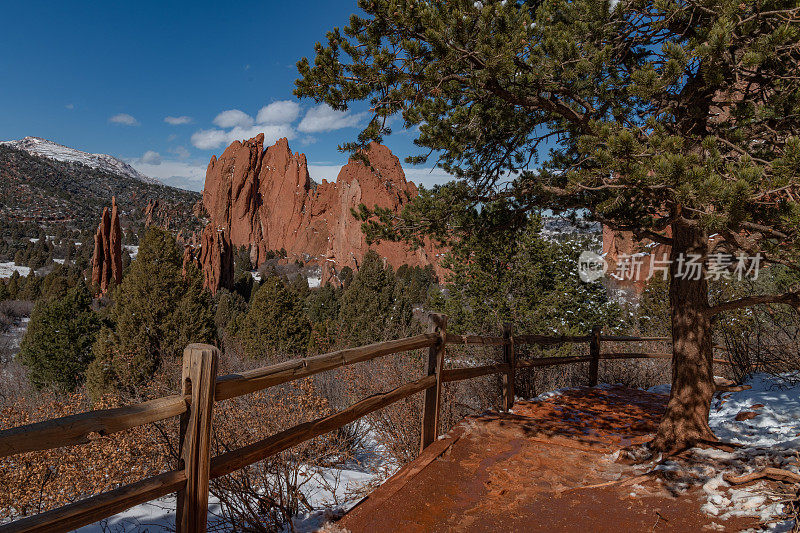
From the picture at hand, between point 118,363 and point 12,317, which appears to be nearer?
point 118,363

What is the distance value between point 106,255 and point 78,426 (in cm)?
7148

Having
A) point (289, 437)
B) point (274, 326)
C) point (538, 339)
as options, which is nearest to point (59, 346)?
point (274, 326)

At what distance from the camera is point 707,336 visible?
→ 14.3 feet

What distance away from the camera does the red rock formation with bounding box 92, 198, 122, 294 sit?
61438 millimetres

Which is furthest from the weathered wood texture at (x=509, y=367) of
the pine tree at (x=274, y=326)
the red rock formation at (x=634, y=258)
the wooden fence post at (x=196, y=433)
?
the pine tree at (x=274, y=326)

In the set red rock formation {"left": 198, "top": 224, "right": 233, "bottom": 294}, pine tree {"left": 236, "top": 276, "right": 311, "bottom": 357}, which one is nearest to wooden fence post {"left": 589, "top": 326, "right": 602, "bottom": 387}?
pine tree {"left": 236, "top": 276, "right": 311, "bottom": 357}

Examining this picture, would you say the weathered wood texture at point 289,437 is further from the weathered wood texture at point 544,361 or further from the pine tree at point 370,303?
the pine tree at point 370,303

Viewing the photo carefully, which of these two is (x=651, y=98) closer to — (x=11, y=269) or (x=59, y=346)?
(x=59, y=346)

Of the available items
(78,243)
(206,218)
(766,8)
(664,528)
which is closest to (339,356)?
(664,528)

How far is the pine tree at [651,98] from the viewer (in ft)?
10.1

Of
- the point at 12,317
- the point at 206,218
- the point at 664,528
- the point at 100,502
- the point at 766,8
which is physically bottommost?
the point at 12,317

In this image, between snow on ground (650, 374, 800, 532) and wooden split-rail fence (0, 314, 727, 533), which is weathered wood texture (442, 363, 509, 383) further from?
snow on ground (650, 374, 800, 532)

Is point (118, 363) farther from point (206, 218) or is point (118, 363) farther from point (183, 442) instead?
point (206, 218)

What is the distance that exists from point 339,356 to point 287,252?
11684cm
